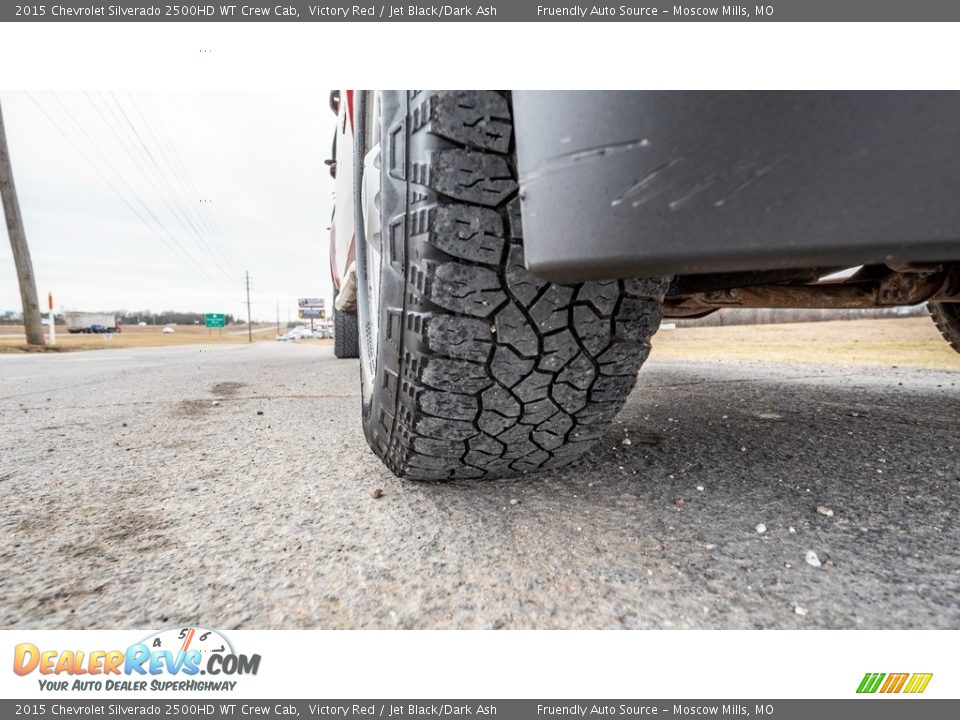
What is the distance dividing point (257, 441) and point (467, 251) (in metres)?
0.97

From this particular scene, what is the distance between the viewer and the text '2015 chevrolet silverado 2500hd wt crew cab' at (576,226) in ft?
1.22

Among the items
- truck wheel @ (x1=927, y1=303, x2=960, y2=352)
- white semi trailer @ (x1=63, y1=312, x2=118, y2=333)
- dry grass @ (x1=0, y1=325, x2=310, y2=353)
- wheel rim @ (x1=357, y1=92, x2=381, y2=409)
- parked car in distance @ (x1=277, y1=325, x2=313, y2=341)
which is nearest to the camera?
wheel rim @ (x1=357, y1=92, x2=381, y2=409)

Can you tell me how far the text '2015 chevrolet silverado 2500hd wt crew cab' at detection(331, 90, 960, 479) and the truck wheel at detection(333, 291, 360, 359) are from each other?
3.05 m

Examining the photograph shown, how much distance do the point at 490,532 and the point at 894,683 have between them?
495 mm

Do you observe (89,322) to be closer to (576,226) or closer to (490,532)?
(490,532)

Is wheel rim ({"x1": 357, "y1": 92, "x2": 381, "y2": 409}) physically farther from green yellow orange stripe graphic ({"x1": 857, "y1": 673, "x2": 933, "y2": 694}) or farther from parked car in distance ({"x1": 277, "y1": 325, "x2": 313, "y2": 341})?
parked car in distance ({"x1": 277, "y1": 325, "x2": 313, "y2": 341})

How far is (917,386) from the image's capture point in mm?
2137

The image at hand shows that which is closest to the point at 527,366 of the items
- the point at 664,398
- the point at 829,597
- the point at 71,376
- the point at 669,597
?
the point at 669,597

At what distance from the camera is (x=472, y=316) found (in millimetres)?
620

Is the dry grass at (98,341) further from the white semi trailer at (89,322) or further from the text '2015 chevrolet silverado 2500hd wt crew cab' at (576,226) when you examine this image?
the text '2015 chevrolet silverado 2500hd wt crew cab' at (576,226)

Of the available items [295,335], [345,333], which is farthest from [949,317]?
[295,335]

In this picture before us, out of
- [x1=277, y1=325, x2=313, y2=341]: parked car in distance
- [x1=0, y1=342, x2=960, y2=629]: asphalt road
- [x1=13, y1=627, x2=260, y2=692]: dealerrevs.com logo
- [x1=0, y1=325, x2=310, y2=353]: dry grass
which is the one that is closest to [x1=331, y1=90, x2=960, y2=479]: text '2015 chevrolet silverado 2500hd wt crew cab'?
[x1=0, y1=342, x2=960, y2=629]: asphalt road

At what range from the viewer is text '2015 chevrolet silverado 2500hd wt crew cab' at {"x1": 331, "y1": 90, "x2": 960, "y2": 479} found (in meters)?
0.37
